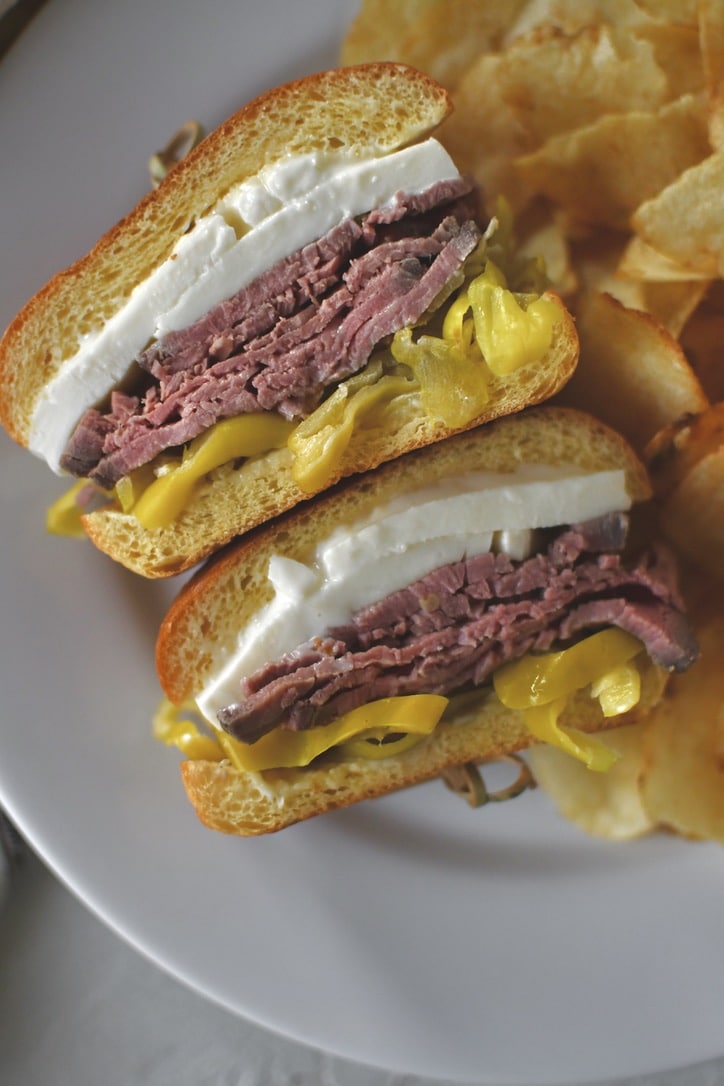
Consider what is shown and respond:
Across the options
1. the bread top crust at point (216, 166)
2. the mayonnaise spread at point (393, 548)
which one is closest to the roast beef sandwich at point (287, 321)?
the bread top crust at point (216, 166)

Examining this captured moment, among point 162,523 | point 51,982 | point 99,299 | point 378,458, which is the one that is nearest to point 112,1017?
point 51,982

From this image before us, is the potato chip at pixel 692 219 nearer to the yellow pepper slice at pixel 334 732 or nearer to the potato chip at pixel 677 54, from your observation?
the potato chip at pixel 677 54

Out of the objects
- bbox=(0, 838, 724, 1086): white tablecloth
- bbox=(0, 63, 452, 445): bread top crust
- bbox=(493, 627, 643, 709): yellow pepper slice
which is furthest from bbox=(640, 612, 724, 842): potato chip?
bbox=(0, 63, 452, 445): bread top crust

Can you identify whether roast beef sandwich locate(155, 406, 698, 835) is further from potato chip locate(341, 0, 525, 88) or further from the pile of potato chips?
potato chip locate(341, 0, 525, 88)

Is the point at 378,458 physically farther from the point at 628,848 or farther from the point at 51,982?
the point at 51,982

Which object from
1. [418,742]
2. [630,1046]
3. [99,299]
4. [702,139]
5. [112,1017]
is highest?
[99,299]

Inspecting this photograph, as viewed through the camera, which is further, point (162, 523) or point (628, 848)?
point (628, 848)
